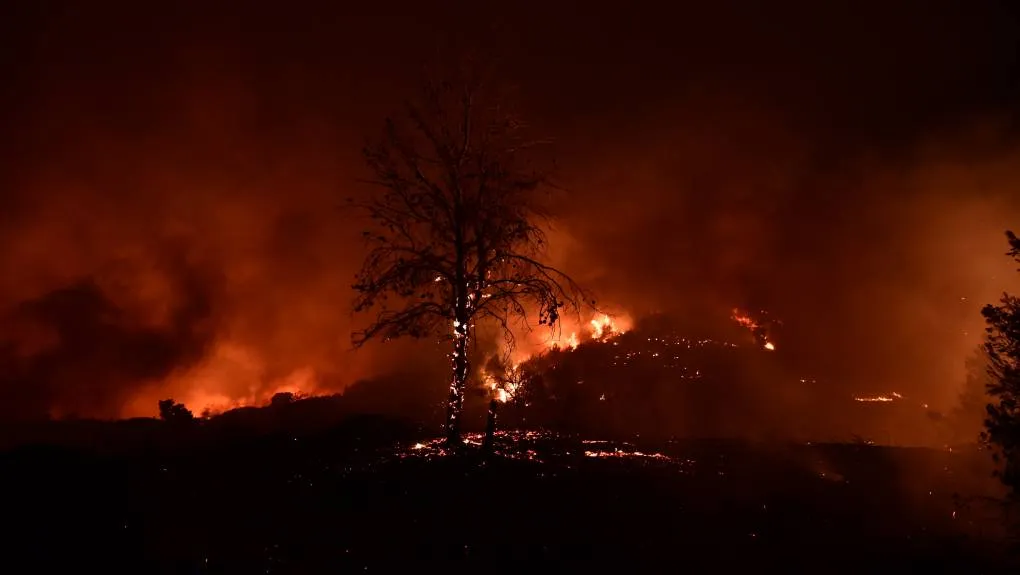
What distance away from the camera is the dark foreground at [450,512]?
999cm

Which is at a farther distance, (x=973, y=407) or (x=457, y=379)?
(x=973, y=407)

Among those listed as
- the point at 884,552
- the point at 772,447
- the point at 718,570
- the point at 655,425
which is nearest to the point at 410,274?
the point at 718,570

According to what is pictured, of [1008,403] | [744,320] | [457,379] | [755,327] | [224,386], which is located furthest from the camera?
[744,320]

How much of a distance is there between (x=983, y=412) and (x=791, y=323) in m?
24.7

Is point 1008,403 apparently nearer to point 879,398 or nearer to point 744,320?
point 879,398

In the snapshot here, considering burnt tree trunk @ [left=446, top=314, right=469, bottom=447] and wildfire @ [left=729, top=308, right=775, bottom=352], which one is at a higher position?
wildfire @ [left=729, top=308, right=775, bottom=352]

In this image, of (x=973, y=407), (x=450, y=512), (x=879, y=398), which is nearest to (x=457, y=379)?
(x=450, y=512)

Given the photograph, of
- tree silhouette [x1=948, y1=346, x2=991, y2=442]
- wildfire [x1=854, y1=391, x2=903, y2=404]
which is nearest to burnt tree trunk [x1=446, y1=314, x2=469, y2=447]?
tree silhouette [x1=948, y1=346, x2=991, y2=442]

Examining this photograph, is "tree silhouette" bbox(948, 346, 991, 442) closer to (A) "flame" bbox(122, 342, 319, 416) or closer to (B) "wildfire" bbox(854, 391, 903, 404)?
(B) "wildfire" bbox(854, 391, 903, 404)

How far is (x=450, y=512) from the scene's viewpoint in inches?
466

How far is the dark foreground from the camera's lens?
9992mm

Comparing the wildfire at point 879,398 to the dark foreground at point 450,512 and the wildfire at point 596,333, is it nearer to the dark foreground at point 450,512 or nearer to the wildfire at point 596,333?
the wildfire at point 596,333

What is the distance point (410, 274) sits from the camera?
55.1 feet

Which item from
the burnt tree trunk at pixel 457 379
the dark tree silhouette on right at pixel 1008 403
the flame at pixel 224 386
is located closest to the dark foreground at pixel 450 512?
the burnt tree trunk at pixel 457 379
